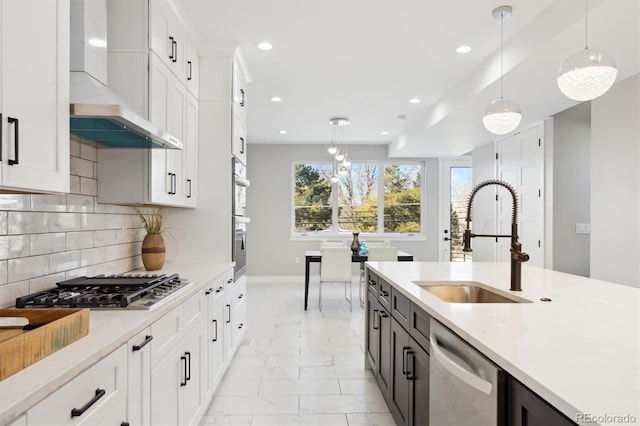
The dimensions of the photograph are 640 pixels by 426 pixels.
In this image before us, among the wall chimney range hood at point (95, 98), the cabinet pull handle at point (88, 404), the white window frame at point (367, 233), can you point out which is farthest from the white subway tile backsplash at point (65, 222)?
the white window frame at point (367, 233)

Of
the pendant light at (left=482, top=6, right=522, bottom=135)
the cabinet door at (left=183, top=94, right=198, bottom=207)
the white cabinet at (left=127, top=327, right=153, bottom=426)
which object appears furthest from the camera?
the cabinet door at (left=183, top=94, right=198, bottom=207)

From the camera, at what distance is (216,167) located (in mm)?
3346

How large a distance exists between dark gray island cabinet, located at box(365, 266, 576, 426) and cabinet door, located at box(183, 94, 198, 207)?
62.2 inches

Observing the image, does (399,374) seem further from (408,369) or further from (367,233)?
(367,233)

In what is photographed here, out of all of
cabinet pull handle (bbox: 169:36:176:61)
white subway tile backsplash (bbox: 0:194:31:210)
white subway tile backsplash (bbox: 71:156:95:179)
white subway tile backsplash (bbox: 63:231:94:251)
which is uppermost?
cabinet pull handle (bbox: 169:36:176:61)

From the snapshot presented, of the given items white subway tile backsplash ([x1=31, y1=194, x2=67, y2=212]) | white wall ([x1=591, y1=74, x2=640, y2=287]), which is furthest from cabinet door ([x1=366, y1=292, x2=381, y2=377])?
white wall ([x1=591, y1=74, x2=640, y2=287])

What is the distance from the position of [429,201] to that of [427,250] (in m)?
0.99

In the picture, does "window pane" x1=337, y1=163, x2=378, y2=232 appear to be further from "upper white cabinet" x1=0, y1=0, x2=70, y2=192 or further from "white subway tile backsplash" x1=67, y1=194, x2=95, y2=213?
"upper white cabinet" x1=0, y1=0, x2=70, y2=192

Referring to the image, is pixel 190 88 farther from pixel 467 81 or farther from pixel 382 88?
pixel 467 81

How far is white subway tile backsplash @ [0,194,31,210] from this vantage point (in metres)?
1.56

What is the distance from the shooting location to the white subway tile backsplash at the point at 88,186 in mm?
2219

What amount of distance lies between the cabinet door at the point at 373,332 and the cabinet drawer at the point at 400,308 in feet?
1.44

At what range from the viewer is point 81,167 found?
7.29ft

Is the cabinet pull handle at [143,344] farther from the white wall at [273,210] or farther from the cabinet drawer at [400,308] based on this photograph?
the white wall at [273,210]
